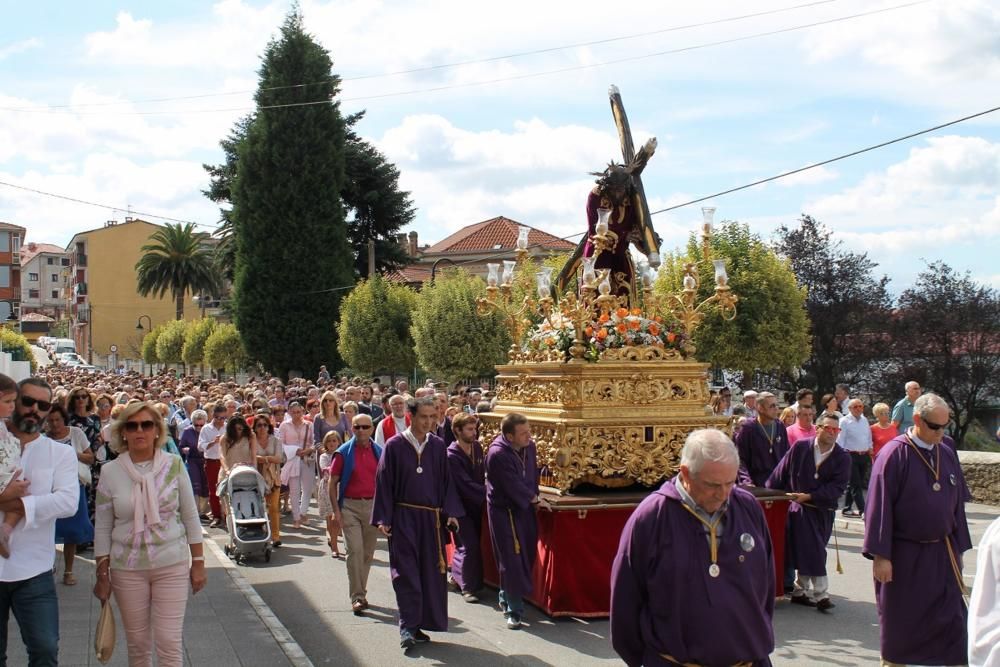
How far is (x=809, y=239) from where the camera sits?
30.3m

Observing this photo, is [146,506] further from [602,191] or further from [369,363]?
[369,363]

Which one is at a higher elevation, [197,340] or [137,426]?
[197,340]

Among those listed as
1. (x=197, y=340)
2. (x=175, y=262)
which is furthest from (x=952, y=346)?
(x=175, y=262)

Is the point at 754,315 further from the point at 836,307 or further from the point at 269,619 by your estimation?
the point at 269,619

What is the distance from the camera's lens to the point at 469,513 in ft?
33.4

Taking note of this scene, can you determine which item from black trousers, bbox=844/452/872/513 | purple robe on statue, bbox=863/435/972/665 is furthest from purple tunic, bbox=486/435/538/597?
black trousers, bbox=844/452/872/513

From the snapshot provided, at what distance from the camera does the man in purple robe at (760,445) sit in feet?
34.6

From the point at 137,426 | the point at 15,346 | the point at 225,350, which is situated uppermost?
the point at 225,350

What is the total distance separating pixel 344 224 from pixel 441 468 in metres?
39.4

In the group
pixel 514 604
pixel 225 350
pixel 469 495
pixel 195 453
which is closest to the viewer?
pixel 514 604

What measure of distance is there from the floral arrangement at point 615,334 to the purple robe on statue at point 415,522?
176 centimetres

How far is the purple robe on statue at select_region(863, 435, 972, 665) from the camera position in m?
6.38

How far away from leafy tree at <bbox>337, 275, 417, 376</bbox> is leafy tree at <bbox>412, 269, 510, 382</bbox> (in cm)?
621

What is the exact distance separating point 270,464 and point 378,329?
26.7m
